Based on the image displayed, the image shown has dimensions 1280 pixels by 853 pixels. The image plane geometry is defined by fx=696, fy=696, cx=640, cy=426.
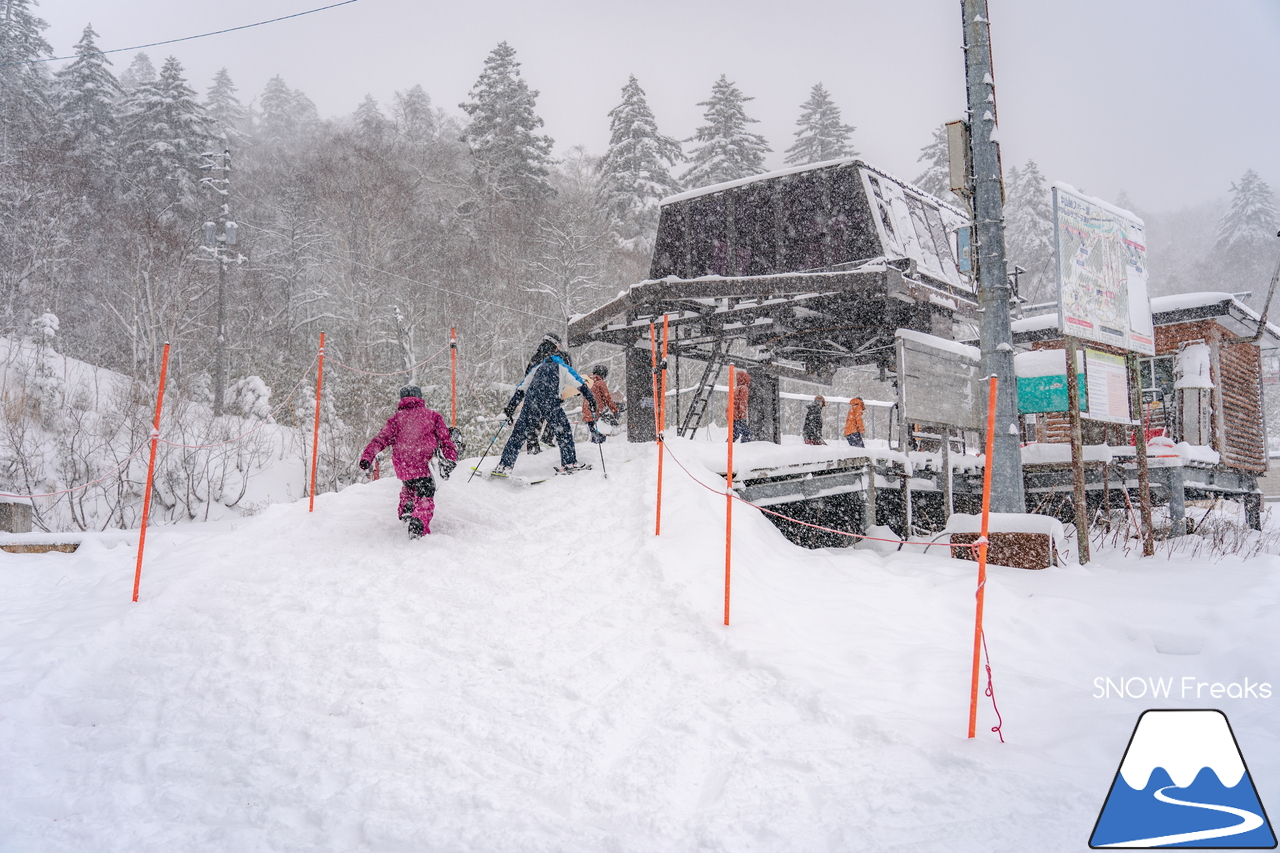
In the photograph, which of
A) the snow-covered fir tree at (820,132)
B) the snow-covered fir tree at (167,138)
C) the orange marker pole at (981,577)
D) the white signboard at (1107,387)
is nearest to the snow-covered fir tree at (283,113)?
the snow-covered fir tree at (167,138)

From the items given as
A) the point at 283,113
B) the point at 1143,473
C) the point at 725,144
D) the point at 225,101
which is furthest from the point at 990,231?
the point at 283,113

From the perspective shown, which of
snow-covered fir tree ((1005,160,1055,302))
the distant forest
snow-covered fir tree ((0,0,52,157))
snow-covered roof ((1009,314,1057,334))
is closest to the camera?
snow-covered roof ((1009,314,1057,334))

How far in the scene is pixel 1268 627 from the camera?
199 inches

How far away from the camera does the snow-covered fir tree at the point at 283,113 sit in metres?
51.8

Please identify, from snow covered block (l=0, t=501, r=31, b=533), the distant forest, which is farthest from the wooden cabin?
snow covered block (l=0, t=501, r=31, b=533)

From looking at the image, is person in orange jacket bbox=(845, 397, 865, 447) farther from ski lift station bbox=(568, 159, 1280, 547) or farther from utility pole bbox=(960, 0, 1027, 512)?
utility pole bbox=(960, 0, 1027, 512)

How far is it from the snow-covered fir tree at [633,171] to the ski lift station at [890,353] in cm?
1589

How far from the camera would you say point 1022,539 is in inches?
285

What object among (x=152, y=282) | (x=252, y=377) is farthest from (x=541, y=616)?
(x=152, y=282)

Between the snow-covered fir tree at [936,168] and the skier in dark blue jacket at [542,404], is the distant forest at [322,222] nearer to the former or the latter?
the snow-covered fir tree at [936,168]

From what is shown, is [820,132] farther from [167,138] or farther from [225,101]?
[225,101]

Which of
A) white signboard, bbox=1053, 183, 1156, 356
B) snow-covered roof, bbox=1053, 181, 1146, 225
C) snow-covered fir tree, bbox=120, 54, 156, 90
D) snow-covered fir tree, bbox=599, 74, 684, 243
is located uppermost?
snow-covered fir tree, bbox=120, 54, 156, 90

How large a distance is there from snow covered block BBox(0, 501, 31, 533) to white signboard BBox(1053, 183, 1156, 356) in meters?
13.4

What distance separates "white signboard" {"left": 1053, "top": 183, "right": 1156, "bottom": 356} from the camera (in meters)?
7.76
